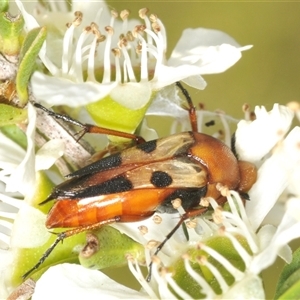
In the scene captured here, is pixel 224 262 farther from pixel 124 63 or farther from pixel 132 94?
pixel 124 63

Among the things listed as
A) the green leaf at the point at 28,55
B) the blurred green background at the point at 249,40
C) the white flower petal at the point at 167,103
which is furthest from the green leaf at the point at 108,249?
the blurred green background at the point at 249,40

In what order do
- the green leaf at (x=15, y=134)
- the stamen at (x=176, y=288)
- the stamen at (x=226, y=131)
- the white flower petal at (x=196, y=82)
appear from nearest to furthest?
the stamen at (x=176, y=288), the green leaf at (x=15, y=134), the white flower petal at (x=196, y=82), the stamen at (x=226, y=131)

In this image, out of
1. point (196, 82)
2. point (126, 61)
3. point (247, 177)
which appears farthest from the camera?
point (196, 82)

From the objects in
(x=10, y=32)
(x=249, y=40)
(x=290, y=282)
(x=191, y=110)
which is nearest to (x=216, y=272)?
(x=290, y=282)

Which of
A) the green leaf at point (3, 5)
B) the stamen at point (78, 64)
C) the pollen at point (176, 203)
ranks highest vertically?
the green leaf at point (3, 5)

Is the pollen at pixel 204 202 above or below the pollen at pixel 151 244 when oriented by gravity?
above

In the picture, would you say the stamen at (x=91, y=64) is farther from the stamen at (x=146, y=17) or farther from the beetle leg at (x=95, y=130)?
the stamen at (x=146, y=17)
